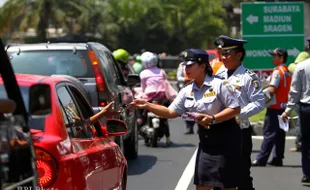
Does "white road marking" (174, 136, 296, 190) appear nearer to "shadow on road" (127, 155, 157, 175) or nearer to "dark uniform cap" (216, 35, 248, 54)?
"shadow on road" (127, 155, 157, 175)

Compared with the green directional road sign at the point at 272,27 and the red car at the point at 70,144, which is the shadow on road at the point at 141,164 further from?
the green directional road sign at the point at 272,27

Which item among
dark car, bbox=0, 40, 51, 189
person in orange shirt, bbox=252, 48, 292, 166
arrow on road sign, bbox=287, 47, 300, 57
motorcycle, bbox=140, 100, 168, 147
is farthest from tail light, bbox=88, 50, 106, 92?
arrow on road sign, bbox=287, 47, 300, 57

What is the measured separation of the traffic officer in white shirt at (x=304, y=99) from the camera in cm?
1092

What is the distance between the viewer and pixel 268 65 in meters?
17.8

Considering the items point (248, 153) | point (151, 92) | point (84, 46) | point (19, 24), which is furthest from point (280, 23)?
point (19, 24)

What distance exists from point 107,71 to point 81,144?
5.81 m

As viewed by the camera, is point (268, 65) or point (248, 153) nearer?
point (248, 153)

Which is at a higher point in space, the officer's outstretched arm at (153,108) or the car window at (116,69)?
the officer's outstretched arm at (153,108)

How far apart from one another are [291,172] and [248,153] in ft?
12.0

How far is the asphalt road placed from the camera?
36.3ft

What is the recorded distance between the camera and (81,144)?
6.25 meters

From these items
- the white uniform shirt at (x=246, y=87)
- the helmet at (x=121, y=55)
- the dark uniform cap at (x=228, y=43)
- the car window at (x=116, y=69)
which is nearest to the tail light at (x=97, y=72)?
the car window at (x=116, y=69)

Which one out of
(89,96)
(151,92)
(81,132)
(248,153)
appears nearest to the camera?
(81,132)

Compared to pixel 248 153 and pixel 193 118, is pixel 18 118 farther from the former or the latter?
pixel 248 153
